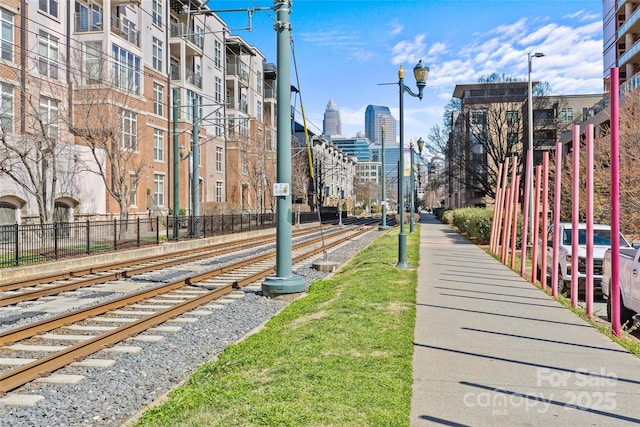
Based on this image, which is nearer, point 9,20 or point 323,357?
point 323,357

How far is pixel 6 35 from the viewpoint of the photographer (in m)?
27.7

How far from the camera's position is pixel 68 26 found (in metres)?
33.7

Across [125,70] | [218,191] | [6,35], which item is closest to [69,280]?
[6,35]

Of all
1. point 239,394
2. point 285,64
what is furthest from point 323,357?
point 285,64

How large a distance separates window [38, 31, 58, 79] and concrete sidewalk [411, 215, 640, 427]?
94.1ft

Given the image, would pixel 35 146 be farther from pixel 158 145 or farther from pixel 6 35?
pixel 158 145

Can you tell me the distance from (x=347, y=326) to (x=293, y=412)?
3.41 metres

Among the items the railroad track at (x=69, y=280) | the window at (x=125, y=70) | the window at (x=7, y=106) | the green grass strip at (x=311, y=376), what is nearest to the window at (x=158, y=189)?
the window at (x=125, y=70)

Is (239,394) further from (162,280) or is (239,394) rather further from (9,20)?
(9,20)

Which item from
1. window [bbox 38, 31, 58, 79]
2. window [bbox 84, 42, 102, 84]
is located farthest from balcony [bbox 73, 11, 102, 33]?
window [bbox 38, 31, 58, 79]

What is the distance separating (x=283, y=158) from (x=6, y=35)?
2299 cm

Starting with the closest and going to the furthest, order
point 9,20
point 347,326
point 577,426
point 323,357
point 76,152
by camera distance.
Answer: point 577,426
point 323,357
point 347,326
point 9,20
point 76,152

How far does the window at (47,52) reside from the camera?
30750 millimetres

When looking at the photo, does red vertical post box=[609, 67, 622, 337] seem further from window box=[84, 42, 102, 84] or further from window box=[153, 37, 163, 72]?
window box=[153, 37, 163, 72]
